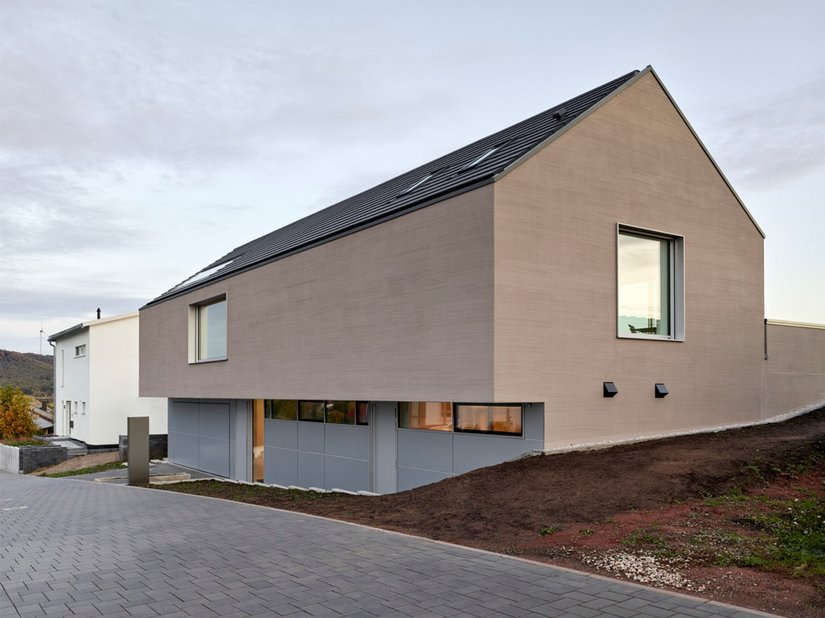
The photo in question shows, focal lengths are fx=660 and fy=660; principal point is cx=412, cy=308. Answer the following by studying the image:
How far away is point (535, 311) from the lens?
10.5 metres

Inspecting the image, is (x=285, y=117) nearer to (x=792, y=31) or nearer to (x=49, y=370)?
(x=792, y=31)

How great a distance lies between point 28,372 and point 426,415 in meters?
88.1

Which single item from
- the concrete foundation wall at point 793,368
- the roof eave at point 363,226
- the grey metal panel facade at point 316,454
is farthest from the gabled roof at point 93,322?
the concrete foundation wall at point 793,368

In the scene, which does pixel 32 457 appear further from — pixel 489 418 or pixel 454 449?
pixel 489 418

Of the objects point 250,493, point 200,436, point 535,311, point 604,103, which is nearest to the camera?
point 535,311

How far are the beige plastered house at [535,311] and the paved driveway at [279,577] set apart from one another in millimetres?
3554

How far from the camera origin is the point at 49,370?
288ft

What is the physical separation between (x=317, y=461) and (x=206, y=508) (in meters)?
5.93

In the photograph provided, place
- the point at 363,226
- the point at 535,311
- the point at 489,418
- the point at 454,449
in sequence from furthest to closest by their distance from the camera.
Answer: the point at 363,226
the point at 454,449
the point at 489,418
the point at 535,311

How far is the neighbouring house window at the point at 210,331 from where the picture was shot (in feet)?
65.4

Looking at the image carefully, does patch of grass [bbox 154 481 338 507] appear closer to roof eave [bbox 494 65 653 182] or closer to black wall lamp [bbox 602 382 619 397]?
black wall lamp [bbox 602 382 619 397]

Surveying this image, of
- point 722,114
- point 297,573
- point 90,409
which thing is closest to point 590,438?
point 297,573

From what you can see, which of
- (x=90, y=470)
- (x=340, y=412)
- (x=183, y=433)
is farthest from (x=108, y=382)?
(x=340, y=412)

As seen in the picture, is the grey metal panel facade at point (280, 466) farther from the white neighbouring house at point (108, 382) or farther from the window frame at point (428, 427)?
the white neighbouring house at point (108, 382)
